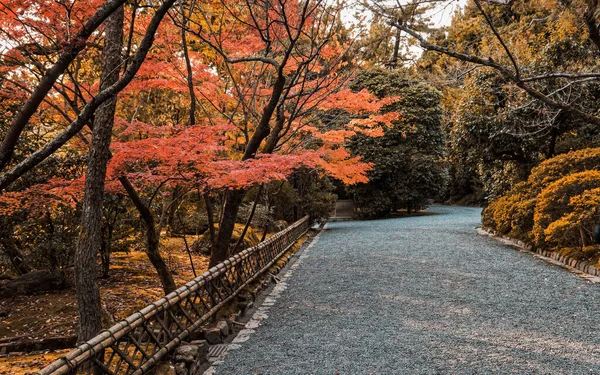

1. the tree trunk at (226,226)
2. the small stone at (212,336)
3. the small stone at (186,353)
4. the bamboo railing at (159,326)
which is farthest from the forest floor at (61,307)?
the small stone at (212,336)

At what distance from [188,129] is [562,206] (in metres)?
6.92

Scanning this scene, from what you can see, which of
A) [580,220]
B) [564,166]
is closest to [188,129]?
[580,220]

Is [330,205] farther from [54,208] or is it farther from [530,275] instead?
[54,208]

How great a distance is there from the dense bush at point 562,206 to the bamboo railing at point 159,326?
4.94 meters

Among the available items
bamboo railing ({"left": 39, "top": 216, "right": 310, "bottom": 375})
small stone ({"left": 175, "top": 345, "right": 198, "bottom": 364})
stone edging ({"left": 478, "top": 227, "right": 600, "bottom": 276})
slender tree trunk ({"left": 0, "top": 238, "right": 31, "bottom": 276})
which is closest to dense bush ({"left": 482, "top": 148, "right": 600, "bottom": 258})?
stone edging ({"left": 478, "top": 227, "right": 600, "bottom": 276})

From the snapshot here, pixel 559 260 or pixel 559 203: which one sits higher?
pixel 559 203

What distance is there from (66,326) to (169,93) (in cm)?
632

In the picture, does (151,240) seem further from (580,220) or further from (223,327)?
(580,220)

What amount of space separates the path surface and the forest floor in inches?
78.8

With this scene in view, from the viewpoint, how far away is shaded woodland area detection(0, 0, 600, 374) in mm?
4039

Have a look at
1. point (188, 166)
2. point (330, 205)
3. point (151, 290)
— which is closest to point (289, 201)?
point (330, 205)

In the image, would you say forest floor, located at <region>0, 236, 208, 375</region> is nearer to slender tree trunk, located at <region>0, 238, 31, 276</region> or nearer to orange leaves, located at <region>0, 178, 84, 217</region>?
slender tree trunk, located at <region>0, 238, 31, 276</region>

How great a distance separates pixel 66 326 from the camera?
519 cm

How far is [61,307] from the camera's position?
5820 millimetres
